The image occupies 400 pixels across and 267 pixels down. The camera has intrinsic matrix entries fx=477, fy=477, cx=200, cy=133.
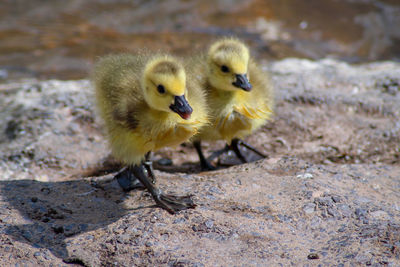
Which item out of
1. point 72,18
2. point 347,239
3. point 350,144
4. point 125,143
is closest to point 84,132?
point 125,143

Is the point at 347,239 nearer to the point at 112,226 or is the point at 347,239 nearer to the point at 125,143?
the point at 112,226

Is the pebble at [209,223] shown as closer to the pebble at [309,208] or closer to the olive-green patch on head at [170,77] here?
the pebble at [309,208]

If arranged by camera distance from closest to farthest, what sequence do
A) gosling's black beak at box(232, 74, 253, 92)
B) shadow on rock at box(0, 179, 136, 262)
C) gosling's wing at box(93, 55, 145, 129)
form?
shadow on rock at box(0, 179, 136, 262)
gosling's wing at box(93, 55, 145, 129)
gosling's black beak at box(232, 74, 253, 92)

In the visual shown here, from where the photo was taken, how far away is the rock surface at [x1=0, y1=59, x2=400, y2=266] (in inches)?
105

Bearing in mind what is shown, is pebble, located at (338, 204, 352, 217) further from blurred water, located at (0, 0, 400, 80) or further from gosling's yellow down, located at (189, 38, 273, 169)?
blurred water, located at (0, 0, 400, 80)

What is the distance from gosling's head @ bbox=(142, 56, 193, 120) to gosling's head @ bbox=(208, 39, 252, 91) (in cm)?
72

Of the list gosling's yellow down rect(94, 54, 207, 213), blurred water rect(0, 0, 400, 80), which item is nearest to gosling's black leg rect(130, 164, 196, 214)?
gosling's yellow down rect(94, 54, 207, 213)

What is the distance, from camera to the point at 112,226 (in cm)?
293

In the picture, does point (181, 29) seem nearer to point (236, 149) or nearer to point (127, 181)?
point (236, 149)

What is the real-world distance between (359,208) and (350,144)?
5.31 feet

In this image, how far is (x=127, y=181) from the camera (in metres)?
3.64

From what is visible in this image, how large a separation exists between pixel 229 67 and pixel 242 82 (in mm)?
166

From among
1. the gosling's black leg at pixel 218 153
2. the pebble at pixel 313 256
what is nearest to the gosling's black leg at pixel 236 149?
the gosling's black leg at pixel 218 153

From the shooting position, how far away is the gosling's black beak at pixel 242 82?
153 inches
